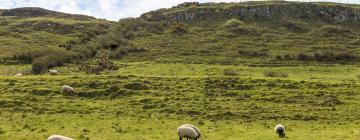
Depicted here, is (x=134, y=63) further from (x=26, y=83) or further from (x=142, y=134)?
(x=142, y=134)

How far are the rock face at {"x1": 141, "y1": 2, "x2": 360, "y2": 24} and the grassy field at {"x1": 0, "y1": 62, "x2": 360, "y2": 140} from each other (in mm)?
65658

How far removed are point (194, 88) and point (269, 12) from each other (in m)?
73.3

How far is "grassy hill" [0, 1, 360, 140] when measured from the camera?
33594mm

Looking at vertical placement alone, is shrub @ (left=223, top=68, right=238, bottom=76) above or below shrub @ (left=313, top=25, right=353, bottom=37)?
below

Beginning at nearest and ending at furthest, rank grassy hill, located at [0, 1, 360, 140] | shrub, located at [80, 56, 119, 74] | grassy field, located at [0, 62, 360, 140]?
grassy field, located at [0, 62, 360, 140] < grassy hill, located at [0, 1, 360, 140] < shrub, located at [80, 56, 119, 74]

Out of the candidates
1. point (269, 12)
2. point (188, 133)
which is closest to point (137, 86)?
point (188, 133)

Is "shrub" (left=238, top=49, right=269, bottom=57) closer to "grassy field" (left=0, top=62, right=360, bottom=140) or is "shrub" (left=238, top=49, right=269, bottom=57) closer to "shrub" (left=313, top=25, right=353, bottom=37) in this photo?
"shrub" (left=313, top=25, right=353, bottom=37)

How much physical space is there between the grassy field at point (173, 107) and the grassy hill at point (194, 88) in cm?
9

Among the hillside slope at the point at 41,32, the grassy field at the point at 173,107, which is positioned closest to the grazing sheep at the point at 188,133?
the grassy field at the point at 173,107

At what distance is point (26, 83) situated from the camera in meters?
48.0

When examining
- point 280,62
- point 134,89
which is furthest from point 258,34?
point 134,89

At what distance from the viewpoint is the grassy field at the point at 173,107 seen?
3172 cm

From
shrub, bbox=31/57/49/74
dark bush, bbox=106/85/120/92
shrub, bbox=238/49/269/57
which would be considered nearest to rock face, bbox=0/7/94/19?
shrub, bbox=238/49/269/57

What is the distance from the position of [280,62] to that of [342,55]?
481 inches
